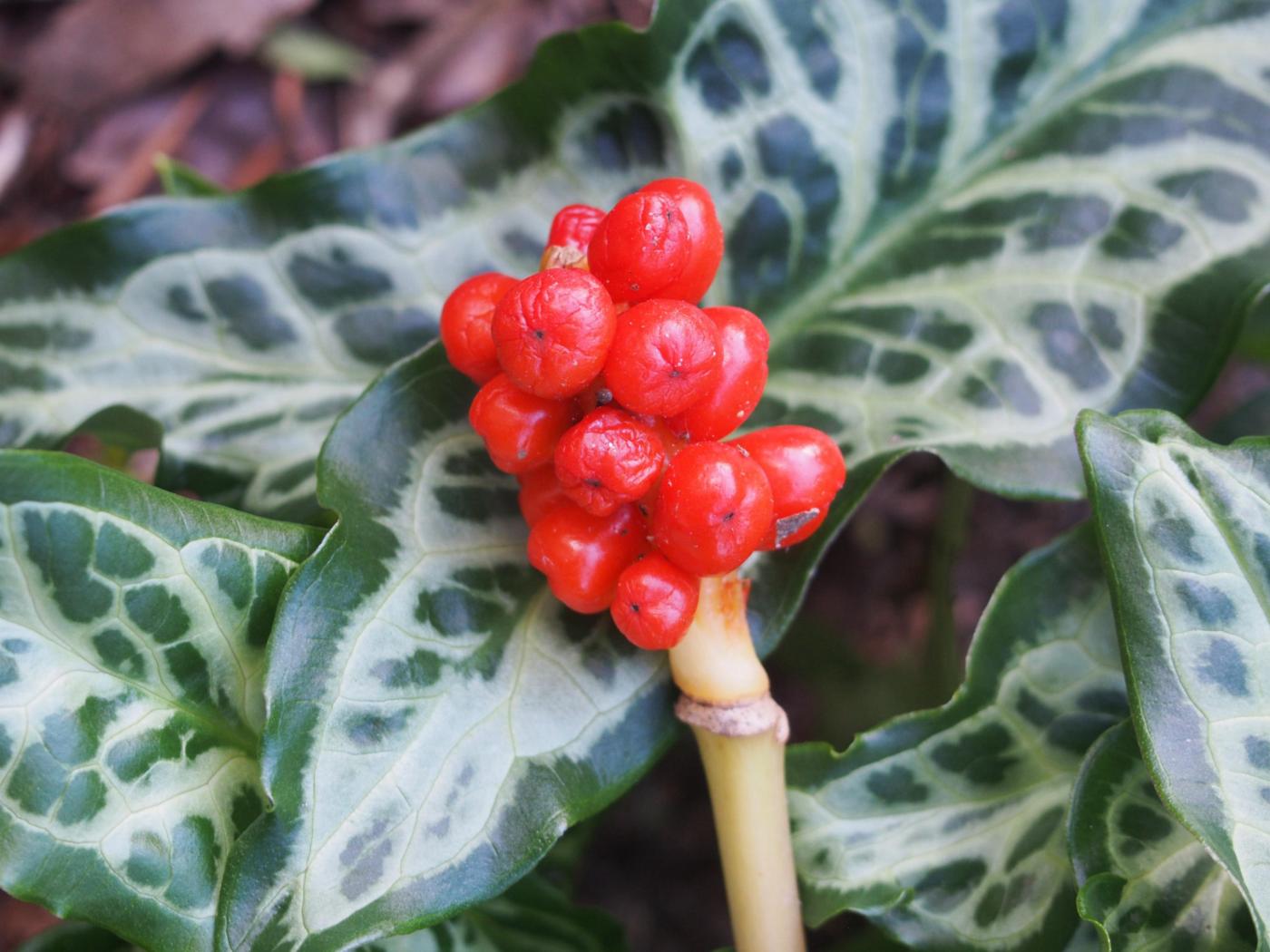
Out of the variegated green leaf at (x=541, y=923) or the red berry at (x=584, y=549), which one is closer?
the red berry at (x=584, y=549)

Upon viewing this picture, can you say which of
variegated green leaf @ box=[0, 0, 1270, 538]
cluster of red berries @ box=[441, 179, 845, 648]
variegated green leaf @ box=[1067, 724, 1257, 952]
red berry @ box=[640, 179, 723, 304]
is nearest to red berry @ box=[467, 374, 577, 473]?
cluster of red berries @ box=[441, 179, 845, 648]

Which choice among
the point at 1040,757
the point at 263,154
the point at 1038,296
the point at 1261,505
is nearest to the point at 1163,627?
the point at 1261,505

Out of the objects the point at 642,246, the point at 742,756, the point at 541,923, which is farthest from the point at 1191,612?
the point at 541,923

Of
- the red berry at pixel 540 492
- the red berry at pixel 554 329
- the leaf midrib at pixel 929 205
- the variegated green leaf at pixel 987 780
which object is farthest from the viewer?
the leaf midrib at pixel 929 205

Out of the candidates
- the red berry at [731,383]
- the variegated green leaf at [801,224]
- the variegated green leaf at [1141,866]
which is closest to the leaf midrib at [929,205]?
the variegated green leaf at [801,224]

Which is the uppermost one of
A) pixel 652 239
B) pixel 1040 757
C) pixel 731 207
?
pixel 652 239

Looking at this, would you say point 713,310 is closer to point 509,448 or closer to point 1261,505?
point 509,448

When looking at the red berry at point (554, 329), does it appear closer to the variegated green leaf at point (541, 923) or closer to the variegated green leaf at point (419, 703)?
the variegated green leaf at point (419, 703)
